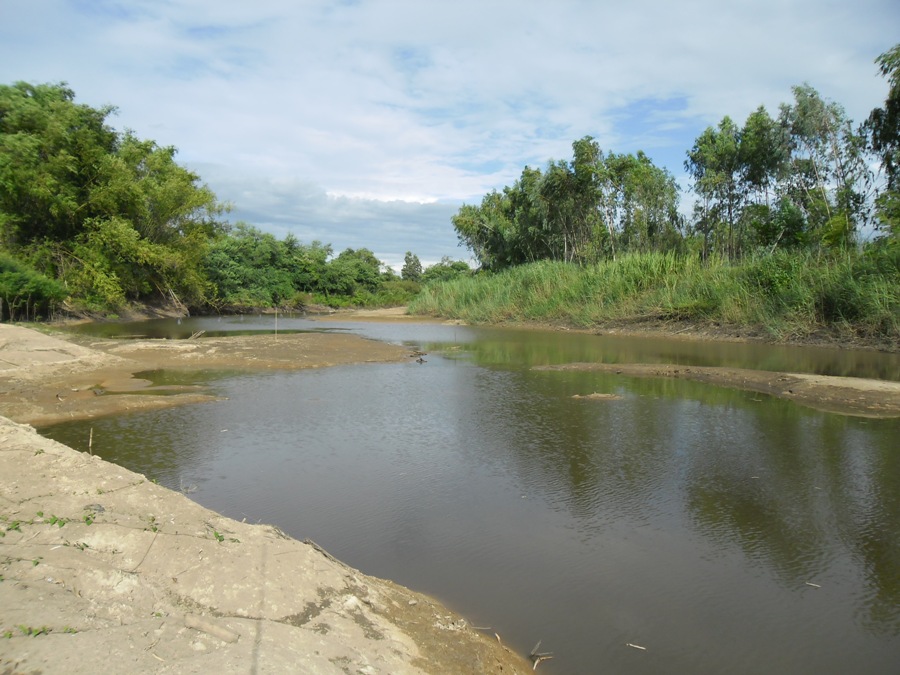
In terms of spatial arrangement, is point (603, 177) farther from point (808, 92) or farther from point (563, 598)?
point (563, 598)

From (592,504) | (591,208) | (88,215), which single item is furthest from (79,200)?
(592,504)

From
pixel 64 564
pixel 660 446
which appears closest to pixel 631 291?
pixel 660 446

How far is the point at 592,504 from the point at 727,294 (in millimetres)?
16940

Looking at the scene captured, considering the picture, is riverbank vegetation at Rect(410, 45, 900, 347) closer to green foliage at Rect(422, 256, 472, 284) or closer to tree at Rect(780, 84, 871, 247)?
tree at Rect(780, 84, 871, 247)

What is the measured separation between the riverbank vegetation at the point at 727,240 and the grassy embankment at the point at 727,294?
0.05 m

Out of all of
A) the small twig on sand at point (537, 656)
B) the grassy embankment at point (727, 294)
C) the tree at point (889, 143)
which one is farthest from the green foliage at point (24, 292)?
the tree at point (889, 143)

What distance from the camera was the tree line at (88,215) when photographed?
78.8 feet

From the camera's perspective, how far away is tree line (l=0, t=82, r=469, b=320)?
24.0 meters

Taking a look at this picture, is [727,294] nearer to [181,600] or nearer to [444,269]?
[181,600]

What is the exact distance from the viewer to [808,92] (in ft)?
73.8

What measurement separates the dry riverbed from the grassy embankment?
55.7 ft

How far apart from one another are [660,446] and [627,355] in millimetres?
8889

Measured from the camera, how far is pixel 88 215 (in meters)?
27.4

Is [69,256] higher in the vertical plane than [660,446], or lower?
higher
